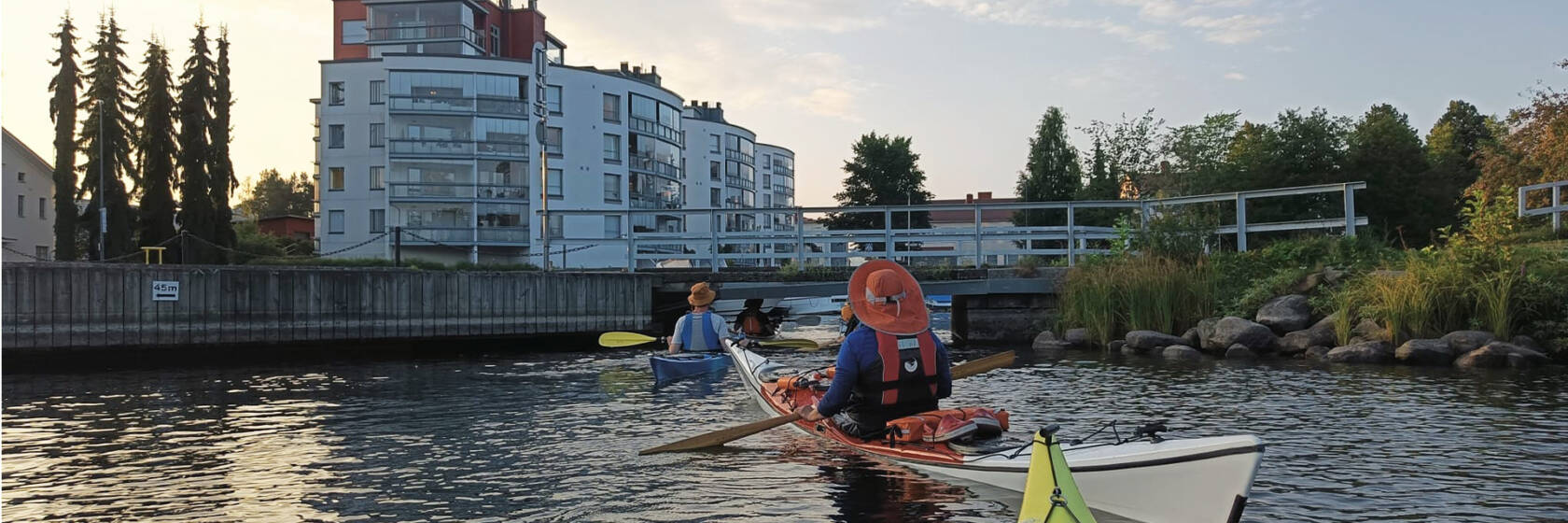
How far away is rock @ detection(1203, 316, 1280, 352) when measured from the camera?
681 inches

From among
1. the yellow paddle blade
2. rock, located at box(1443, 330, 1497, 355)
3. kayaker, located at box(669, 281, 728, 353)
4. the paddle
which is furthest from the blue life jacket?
rock, located at box(1443, 330, 1497, 355)

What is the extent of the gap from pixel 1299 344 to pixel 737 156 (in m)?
69.9

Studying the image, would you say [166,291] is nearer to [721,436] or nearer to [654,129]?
[721,436]

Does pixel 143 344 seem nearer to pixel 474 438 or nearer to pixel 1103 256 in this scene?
pixel 474 438

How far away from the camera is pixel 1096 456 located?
6.27m

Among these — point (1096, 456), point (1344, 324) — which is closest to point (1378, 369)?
point (1344, 324)

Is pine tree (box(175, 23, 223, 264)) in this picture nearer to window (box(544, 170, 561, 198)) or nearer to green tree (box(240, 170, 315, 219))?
window (box(544, 170, 561, 198))

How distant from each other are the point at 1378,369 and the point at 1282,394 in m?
3.34

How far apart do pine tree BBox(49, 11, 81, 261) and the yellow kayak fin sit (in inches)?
1915

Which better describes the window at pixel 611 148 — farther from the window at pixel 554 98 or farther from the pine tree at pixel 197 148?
the pine tree at pixel 197 148

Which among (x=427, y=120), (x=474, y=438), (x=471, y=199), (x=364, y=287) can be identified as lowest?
(x=474, y=438)

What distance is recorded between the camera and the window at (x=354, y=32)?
190ft

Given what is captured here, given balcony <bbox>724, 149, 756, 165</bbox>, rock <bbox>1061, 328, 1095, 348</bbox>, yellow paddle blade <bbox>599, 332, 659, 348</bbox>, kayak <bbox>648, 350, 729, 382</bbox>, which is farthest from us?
balcony <bbox>724, 149, 756, 165</bbox>

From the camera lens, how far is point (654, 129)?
210 ft
